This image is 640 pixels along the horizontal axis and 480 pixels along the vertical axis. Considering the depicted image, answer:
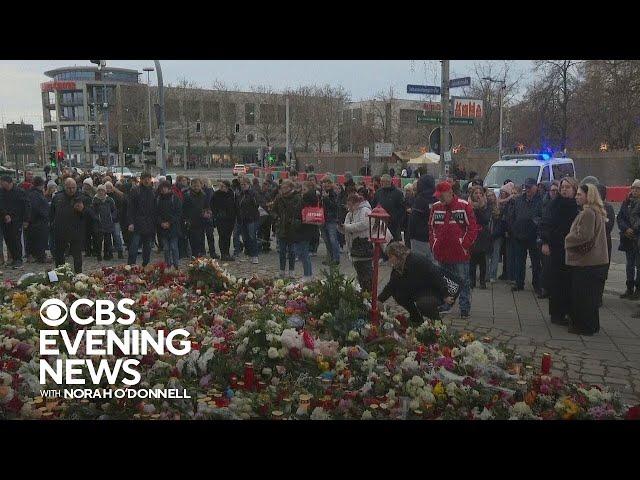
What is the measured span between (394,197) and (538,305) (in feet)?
12.9

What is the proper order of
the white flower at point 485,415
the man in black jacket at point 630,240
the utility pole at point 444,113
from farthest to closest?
1. the utility pole at point 444,113
2. the man in black jacket at point 630,240
3. the white flower at point 485,415

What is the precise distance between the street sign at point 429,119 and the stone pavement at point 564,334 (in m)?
5.59

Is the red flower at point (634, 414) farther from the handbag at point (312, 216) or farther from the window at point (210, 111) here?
the window at point (210, 111)

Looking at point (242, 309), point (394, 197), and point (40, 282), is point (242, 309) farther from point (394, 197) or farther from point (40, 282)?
point (394, 197)

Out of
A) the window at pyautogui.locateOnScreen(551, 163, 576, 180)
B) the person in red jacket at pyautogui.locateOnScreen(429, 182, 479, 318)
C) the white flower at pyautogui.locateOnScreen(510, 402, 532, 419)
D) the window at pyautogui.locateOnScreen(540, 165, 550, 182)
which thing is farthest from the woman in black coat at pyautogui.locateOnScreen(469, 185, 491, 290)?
the window at pyautogui.locateOnScreen(551, 163, 576, 180)

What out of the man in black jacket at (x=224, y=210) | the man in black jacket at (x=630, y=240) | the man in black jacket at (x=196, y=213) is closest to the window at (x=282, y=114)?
the man in black jacket at (x=224, y=210)

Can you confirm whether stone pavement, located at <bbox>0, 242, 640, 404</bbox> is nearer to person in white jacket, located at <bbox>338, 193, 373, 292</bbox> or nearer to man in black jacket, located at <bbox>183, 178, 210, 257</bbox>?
person in white jacket, located at <bbox>338, 193, 373, 292</bbox>

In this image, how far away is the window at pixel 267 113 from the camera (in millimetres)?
67312

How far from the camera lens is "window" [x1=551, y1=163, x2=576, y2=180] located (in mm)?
17781

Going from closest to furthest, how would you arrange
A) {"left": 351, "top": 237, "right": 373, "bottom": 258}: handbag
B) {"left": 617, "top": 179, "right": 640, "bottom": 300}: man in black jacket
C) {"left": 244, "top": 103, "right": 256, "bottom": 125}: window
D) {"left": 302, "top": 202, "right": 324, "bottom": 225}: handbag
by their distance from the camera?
{"left": 351, "top": 237, "right": 373, "bottom": 258}: handbag
{"left": 617, "top": 179, "right": 640, "bottom": 300}: man in black jacket
{"left": 302, "top": 202, "right": 324, "bottom": 225}: handbag
{"left": 244, "top": 103, "right": 256, "bottom": 125}: window

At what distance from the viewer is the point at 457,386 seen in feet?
17.1

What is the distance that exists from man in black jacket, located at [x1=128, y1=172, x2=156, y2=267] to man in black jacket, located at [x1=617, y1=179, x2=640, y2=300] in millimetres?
8424

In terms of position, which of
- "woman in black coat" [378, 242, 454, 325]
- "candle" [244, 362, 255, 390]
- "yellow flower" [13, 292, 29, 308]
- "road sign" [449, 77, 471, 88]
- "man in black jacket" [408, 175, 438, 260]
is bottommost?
"candle" [244, 362, 255, 390]
